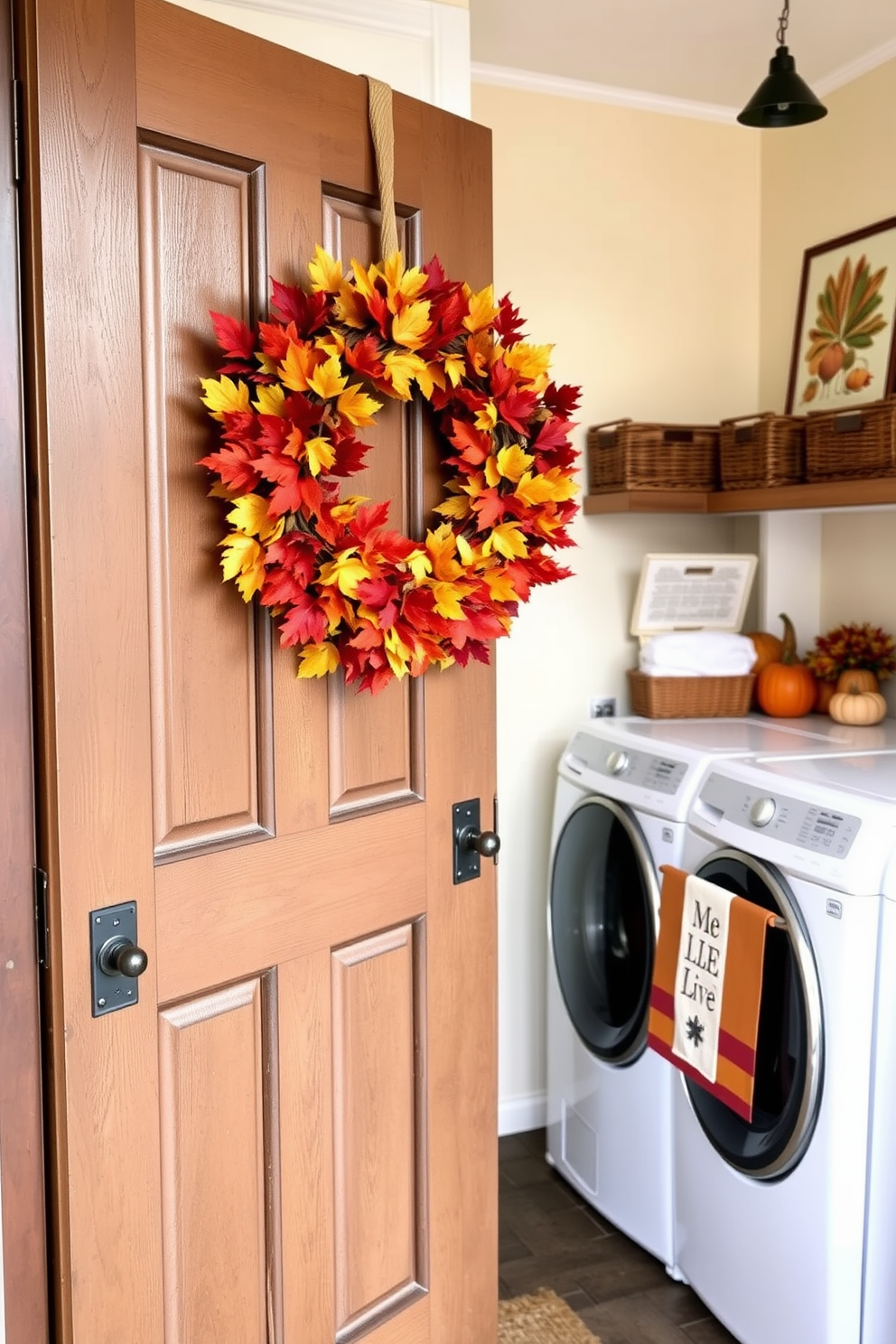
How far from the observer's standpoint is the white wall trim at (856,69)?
109 inches

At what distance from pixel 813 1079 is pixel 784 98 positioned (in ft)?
5.89

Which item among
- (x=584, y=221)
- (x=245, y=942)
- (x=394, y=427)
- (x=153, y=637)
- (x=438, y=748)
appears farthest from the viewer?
(x=584, y=221)

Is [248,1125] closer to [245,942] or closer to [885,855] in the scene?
[245,942]

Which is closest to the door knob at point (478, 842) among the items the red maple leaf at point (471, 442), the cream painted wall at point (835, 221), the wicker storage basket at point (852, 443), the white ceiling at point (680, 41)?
the red maple leaf at point (471, 442)

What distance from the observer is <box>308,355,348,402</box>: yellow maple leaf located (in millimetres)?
1481

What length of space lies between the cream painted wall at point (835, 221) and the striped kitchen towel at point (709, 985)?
928 mm

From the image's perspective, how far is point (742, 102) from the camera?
3102 millimetres

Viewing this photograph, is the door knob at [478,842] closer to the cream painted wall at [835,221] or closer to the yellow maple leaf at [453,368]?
the yellow maple leaf at [453,368]

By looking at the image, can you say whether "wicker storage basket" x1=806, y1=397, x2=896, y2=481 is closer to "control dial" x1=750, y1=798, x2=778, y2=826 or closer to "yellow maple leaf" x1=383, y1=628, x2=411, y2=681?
"control dial" x1=750, y1=798, x2=778, y2=826

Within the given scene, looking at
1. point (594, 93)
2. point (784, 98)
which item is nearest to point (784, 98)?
point (784, 98)

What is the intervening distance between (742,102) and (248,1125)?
276 centimetres

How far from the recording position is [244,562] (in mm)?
1488

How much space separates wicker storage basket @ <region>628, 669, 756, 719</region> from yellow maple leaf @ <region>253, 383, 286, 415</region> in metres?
1.67

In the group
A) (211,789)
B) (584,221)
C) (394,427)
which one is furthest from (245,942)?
(584,221)
